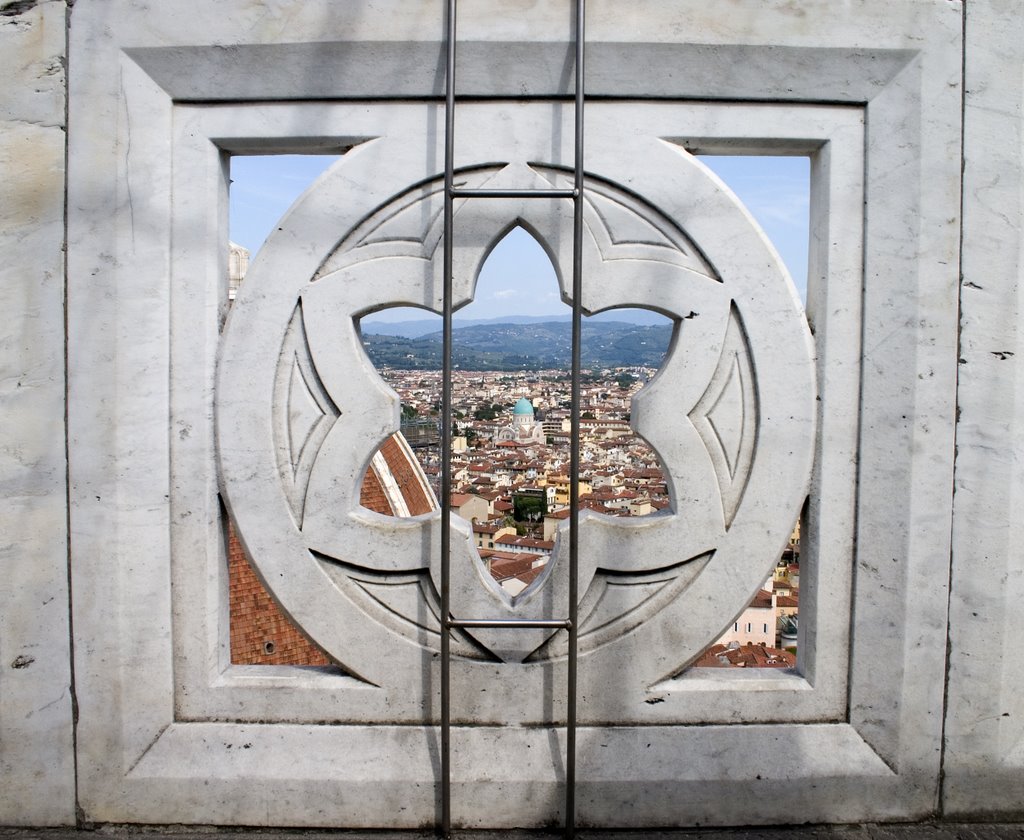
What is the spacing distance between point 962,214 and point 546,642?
162 centimetres

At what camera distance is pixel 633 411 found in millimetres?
2404

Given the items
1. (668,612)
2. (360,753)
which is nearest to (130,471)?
(360,753)

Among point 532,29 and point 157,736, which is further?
point 157,736

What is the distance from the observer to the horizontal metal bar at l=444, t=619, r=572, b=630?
7.69 ft

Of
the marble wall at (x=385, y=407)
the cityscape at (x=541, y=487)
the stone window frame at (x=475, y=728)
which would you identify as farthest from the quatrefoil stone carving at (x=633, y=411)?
the cityscape at (x=541, y=487)

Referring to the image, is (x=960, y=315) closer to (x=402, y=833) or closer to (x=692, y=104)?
(x=692, y=104)

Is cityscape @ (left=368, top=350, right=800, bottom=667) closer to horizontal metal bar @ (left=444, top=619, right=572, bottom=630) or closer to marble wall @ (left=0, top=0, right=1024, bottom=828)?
marble wall @ (left=0, top=0, right=1024, bottom=828)

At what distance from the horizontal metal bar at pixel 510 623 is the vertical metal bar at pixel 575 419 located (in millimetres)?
31

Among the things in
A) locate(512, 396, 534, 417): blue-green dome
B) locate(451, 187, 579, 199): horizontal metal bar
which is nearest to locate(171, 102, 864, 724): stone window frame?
locate(451, 187, 579, 199): horizontal metal bar

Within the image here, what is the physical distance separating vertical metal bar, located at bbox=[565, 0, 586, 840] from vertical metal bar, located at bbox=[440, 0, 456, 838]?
1.04 ft

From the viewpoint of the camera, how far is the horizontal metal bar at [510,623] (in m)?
2.34

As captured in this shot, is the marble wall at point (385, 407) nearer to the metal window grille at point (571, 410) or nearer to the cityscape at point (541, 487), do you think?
the metal window grille at point (571, 410)

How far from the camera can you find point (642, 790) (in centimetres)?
243

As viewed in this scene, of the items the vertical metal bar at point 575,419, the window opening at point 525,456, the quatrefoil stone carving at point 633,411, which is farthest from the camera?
the window opening at point 525,456
